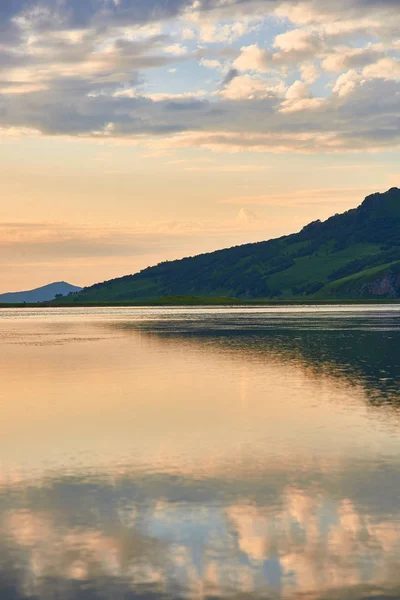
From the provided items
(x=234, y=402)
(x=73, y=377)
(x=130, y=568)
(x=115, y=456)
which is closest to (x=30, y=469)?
(x=115, y=456)

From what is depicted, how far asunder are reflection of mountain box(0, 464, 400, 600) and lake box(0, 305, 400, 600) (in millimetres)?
42

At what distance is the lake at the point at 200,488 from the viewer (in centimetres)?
1606

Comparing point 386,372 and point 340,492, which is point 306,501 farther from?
point 386,372

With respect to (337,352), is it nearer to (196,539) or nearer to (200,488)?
(200,488)

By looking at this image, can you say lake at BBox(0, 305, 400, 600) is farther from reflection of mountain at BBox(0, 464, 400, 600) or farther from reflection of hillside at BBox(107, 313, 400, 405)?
reflection of hillside at BBox(107, 313, 400, 405)

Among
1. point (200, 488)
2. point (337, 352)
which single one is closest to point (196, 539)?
point (200, 488)

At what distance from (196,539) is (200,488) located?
505cm

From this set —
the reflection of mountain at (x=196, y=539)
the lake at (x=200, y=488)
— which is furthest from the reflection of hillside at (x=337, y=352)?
the reflection of mountain at (x=196, y=539)

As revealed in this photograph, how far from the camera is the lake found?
16.1 metres

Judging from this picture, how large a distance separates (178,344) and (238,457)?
60.6 metres

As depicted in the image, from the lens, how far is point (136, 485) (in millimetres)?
23922

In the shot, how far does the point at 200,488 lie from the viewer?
2345 centimetres

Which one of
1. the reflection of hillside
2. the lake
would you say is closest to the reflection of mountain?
the lake

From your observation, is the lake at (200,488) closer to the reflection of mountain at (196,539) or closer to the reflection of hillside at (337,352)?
the reflection of mountain at (196,539)
